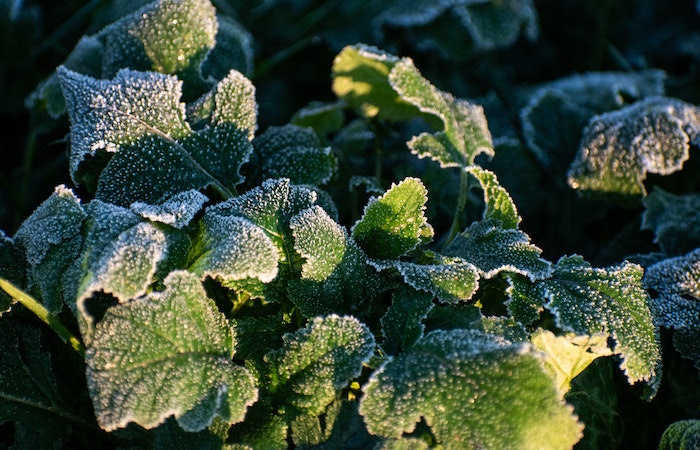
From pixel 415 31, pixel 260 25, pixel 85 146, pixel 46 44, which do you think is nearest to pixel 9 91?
pixel 46 44

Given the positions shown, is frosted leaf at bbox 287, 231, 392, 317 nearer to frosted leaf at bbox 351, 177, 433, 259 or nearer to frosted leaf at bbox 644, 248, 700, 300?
frosted leaf at bbox 351, 177, 433, 259

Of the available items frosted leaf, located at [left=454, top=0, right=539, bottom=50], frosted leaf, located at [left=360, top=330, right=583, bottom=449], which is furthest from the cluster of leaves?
frosted leaf, located at [left=454, top=0, right=539, bottom=50]

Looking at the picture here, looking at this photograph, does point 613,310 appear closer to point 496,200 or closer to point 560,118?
point 496,200

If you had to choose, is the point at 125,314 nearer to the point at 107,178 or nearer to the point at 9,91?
the point at 107,178

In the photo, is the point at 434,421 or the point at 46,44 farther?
the point at 46,44

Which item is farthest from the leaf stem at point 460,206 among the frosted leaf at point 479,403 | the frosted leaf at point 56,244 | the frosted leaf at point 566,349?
the frosted leaf at point 56,244

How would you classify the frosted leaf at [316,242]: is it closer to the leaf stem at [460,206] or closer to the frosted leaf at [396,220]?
the frosted leaf at [396,220]
